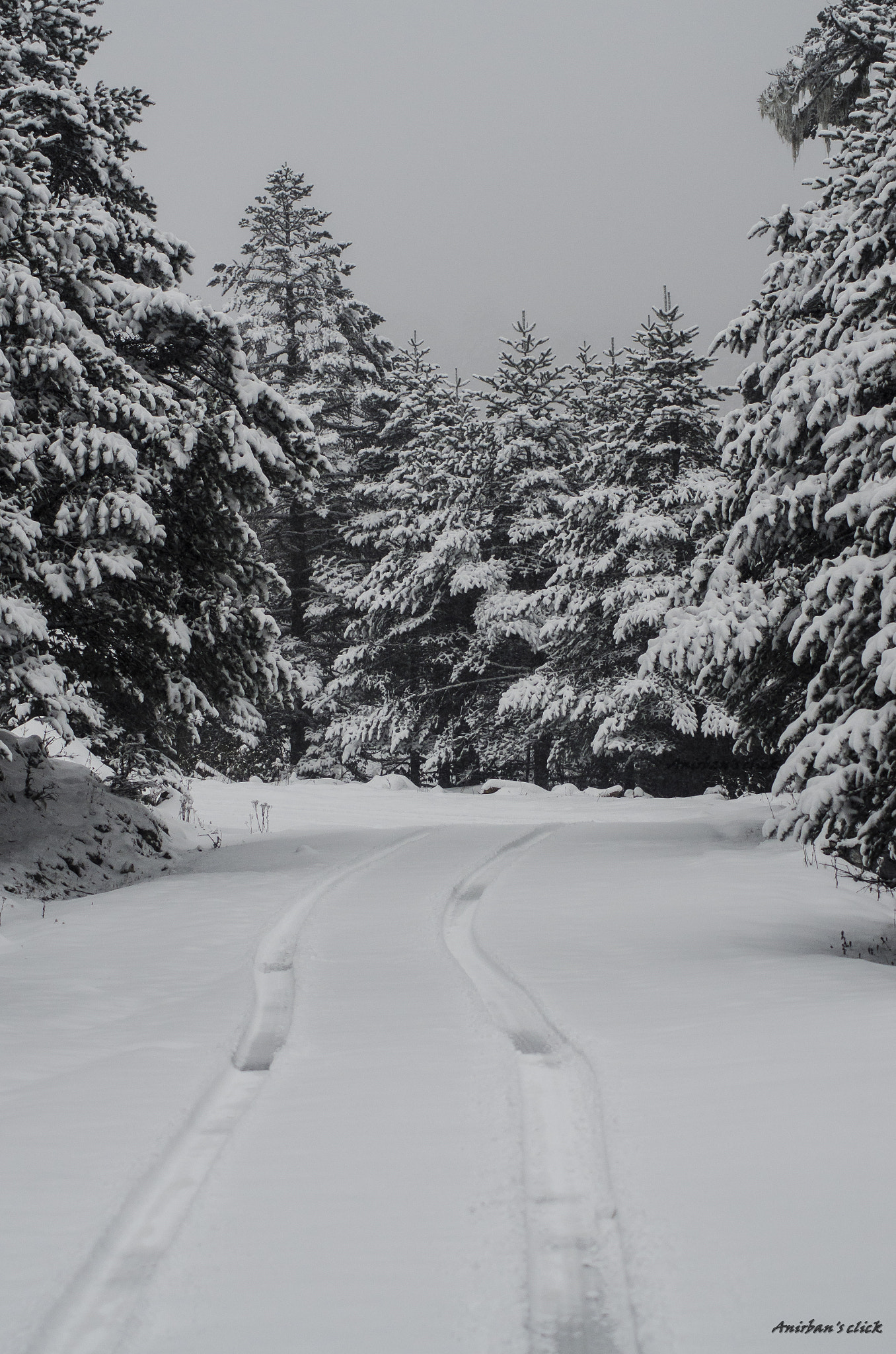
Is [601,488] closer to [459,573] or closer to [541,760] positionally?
[459,573]

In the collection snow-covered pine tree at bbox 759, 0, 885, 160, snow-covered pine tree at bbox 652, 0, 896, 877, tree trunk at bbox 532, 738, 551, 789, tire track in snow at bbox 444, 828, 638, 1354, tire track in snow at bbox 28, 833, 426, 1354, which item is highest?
snow-covered pine tree at bbox 759, 0, 885, 160

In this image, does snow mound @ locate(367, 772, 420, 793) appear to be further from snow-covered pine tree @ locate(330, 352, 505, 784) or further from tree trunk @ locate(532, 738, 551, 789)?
tree trunk @ locate(532, 738, 551, 789)

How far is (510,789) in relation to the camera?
23734 millimetres

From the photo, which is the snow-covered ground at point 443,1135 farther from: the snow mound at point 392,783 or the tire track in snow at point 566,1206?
the snow mound at point 392,783

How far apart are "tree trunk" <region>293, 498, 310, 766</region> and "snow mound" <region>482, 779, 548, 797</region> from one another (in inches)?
355

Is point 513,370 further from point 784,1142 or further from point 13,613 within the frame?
point 784,1142

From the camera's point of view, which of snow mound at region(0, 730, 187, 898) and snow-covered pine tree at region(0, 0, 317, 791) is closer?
snow-covered pine tree at region(0, 0, 317, 791)

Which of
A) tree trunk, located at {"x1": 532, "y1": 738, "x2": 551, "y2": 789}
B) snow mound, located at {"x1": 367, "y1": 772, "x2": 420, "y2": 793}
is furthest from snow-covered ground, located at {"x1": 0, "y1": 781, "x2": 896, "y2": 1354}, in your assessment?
tree trunk, located at {"x1": 532, "y1": 738, "x2": 551, "y2": 789}

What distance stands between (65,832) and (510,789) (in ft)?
42.4

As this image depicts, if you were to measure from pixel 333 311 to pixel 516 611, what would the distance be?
38.1 ft

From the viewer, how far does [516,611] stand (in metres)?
27.0

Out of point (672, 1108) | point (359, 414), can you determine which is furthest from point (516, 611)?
point (672, 1108)

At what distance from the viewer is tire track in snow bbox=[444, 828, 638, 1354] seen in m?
2.56

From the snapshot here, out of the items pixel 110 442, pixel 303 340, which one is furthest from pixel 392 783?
pixel 110 442
